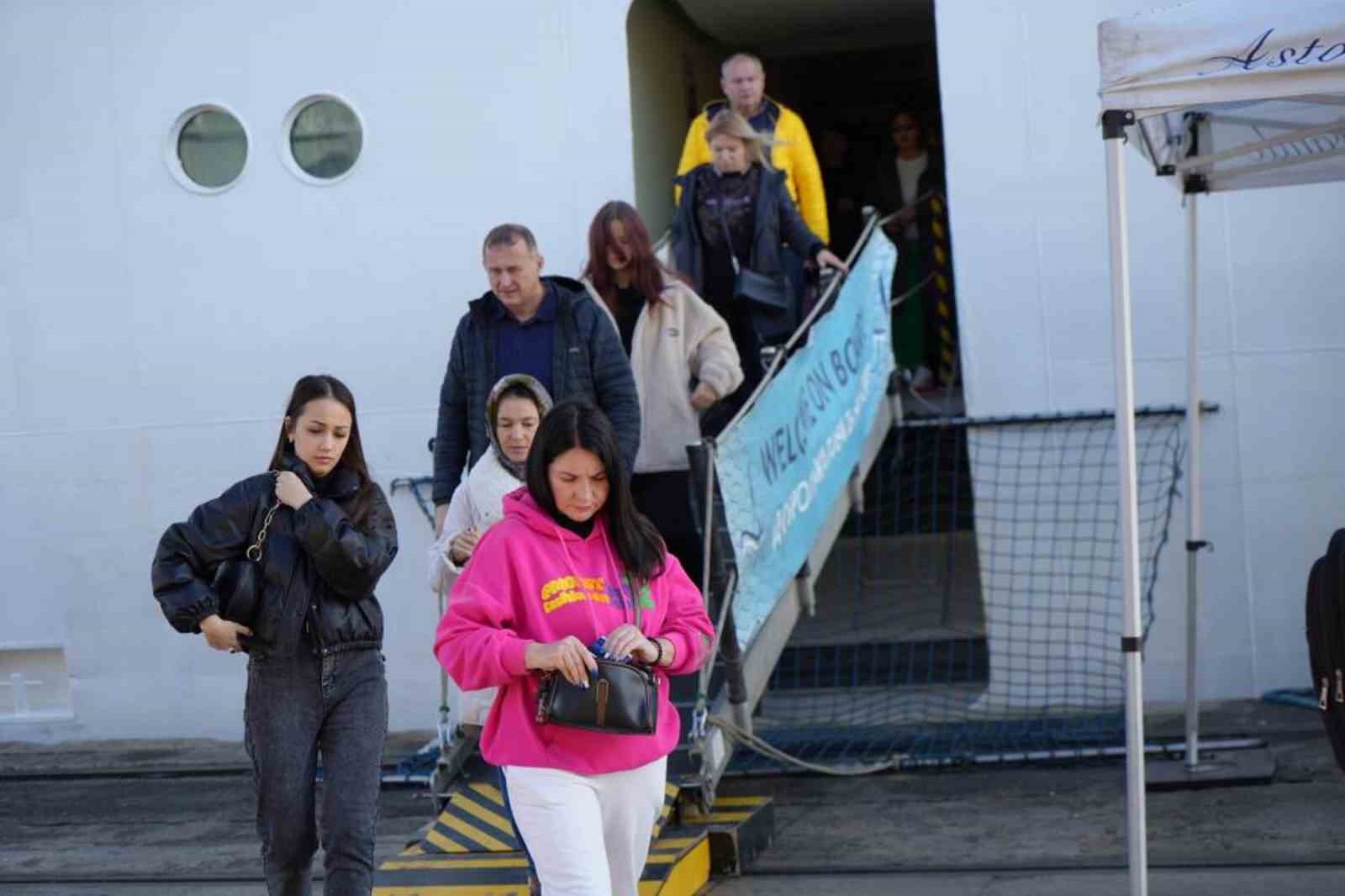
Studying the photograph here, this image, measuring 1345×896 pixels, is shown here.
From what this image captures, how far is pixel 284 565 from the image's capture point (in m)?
4.74

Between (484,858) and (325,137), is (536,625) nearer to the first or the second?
(484,858)

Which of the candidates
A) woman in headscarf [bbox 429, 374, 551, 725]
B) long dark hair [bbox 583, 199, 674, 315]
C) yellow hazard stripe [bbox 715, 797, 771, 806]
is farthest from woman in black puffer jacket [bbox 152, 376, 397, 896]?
yellow hazard stripe [bbox 715, 797, 771, 806]

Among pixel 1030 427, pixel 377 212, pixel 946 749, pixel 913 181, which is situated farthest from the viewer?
pixel 913 181

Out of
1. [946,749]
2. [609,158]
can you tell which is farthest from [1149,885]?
[609,158]

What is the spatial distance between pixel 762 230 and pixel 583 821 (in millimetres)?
4096

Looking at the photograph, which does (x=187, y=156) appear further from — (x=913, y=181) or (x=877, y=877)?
(x=877, y=877)

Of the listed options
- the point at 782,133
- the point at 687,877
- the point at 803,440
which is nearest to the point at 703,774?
the point at 687,877

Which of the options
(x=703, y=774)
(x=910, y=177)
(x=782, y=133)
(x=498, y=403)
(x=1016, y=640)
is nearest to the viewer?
(x=498, y=403)

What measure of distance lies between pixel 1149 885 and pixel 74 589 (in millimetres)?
6201

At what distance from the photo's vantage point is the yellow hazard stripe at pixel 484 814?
237 inches

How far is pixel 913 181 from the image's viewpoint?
11.3 m

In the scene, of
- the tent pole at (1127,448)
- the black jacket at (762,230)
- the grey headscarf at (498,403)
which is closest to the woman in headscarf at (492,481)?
the grey headscarf at (498,403)

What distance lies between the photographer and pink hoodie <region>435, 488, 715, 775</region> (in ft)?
13.0

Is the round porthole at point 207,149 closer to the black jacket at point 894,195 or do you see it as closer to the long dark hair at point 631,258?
the long dark hair at point 631,258
